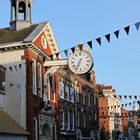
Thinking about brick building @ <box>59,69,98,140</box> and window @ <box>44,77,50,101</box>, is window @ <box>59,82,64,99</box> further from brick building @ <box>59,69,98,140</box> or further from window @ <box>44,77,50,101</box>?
window @ <box>44,77,50,101</box>

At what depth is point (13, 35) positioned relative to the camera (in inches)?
1464

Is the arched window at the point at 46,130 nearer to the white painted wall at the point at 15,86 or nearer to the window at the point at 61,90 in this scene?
the white painted wall at the point at 15,86

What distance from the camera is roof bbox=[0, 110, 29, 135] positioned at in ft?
97.6

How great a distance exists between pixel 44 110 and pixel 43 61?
3.89 metres

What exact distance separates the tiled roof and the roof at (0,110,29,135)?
6.25 meters

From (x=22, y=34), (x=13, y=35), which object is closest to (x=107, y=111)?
(x=13, y=35)

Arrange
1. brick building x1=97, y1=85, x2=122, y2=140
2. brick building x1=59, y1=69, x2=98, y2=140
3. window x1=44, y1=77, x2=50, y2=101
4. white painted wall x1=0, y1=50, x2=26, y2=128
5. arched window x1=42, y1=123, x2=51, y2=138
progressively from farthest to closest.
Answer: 1. brick building x1=97, y1=85, x2=122, y2=140
2. brick building x1=59, y1=69, x2=98, y2=140
3. window x1=44, y1=77, x2=50, y2=101
4. arched window x1=42, y1=123, x2=51, y2=138
5. white painted wall x1=0, y1=50, x2=26, y2=128

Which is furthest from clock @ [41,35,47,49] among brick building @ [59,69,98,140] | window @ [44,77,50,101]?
brick building @ [59,69,98,140]

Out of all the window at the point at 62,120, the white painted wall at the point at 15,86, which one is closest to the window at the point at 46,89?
the white painted wall at the point at 15,86

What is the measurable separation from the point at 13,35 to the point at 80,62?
10.0 m

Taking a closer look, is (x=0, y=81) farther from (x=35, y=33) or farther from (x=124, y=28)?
(x=124, y=28)

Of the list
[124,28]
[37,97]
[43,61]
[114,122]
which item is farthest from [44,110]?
[114,122]

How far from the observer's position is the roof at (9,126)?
97.6 feet

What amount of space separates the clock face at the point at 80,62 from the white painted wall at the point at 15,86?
5547 mm
